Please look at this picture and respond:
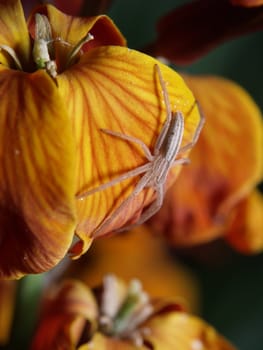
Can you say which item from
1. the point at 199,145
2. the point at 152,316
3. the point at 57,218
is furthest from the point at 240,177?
the point at 57,218

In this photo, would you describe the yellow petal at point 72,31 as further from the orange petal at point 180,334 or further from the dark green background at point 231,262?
the dark green background at point 231,262

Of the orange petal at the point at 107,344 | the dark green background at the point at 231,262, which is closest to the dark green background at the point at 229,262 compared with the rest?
the dark green background at the point at 231,262

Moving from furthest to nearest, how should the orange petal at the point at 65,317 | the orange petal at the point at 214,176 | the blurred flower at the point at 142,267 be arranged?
the blurred flower at the point at 142,267 → the orange petal at the point at 214,176 → the orange petal at the point at 65,317

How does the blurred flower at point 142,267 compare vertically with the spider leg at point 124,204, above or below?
below

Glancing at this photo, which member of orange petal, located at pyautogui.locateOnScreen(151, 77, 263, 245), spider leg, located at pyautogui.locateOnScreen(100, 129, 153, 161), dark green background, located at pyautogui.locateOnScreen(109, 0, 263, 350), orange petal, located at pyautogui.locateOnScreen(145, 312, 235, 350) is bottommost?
dark green background, located at pyautogui.locateOnScreen(109, 0, 263, 350)

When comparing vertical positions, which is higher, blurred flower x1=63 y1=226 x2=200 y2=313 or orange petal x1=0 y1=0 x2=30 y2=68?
orange petal x1=0 y1=0 x2=30 y2=68

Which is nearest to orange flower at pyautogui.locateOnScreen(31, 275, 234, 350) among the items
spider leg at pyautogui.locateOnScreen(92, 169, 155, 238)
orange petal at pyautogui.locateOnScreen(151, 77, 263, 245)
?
orange petal at pyautogui.locateOnScreen(151, 77, 263, 245)

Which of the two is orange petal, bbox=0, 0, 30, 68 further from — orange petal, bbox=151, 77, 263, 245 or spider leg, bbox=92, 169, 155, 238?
orange petal, bbox=151, 77, 263, 245

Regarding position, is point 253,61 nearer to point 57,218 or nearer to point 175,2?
point 175,2

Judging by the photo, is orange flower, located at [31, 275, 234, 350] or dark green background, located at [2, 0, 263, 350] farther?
dark green background, located at [2, 0, 263, 350]
